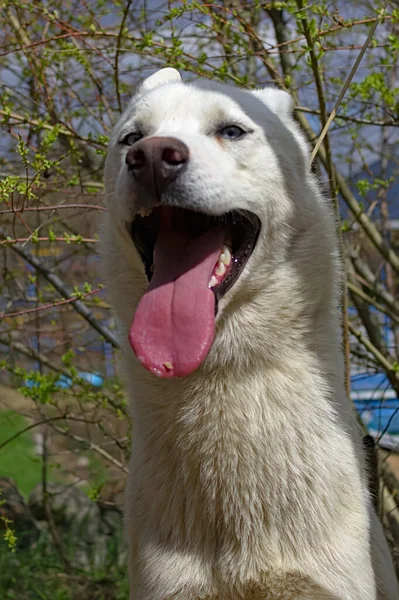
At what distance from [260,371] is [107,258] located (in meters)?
0.72

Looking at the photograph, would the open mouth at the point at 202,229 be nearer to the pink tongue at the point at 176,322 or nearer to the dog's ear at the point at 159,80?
the pink tongue at the point at 176,322

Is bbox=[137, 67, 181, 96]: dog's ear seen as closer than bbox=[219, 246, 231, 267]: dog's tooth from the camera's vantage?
No

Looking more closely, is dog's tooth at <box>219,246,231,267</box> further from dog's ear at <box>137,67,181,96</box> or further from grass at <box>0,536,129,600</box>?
grass at <box>0,536,129,600</box>

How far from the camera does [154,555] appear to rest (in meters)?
2.40

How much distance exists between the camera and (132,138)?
2.66 m

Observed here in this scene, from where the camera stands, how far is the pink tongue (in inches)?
90.0

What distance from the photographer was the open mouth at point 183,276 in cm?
230

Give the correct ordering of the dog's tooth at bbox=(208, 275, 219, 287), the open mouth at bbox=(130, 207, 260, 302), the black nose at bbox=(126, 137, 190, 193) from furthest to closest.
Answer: the open mouth at bbox=(130, 207, 260, 302) < the dog's tooth at bbox=(208, 275, 219, 287) < the black nose at bbox=(126, 137, 190, 193)

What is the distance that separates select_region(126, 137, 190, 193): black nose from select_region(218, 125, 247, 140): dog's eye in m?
0.31

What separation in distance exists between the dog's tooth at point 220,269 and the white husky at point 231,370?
0.01 m

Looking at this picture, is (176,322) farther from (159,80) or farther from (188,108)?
(159,80)

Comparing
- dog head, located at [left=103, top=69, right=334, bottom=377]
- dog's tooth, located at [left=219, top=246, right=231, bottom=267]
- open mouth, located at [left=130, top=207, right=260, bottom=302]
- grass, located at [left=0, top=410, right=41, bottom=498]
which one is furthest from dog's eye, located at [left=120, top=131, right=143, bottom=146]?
grass, located at [left=0, top=410, right=41, bottom=498]

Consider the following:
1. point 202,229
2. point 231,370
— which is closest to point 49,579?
point 231,370

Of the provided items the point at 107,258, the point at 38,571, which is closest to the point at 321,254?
the point at 107,258
